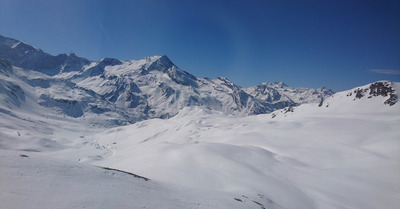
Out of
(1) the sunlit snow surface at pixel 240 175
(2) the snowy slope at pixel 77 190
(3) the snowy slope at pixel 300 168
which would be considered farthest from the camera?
(3) the snowy slope at pixel 300 168

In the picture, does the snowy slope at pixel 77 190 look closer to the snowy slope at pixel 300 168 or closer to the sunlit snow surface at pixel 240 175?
the sunlit snow surface at pixel 240 175

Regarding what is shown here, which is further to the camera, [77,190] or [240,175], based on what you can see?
[240,175]

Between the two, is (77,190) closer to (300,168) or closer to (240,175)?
(240,175)

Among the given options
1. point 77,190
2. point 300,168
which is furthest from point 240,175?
point 77,190

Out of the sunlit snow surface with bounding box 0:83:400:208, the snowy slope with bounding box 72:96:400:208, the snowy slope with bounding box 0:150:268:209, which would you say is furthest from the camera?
the snowy slope with bounding box 72:96:400:208

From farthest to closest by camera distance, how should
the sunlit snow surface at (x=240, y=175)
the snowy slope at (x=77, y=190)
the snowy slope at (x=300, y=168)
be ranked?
the snowy slope at (x=300, y=168), the sunlit snow surface at (x=240, y=175), the snowy slope at (x=77, y=190)

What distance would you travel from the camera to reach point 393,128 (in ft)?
137

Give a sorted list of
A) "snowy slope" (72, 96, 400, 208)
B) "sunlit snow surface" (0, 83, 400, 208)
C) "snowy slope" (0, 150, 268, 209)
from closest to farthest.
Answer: "snowy slope" (0, 150, 268, 209), "sunlit snow surface" (0, 83, 400, 208), "snowy slope" (72, 96, 400, 208)

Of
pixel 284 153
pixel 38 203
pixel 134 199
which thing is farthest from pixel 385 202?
pixel 38 203

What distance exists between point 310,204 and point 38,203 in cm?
2127

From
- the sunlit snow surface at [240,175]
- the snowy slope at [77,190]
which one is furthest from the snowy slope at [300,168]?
the snowy slope at [77,190]

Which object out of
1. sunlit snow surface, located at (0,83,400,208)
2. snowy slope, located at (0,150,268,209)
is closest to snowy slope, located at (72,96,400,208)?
sunlit snow surface, located at (0,83,400,208)

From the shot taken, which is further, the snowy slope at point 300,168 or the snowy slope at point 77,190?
the snowy slope at point 300,168

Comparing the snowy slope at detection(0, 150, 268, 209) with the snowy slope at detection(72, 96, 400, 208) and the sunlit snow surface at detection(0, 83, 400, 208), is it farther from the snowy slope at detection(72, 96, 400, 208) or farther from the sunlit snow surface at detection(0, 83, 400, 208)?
the snowy slope at detection(72, 96, 400, 208)
